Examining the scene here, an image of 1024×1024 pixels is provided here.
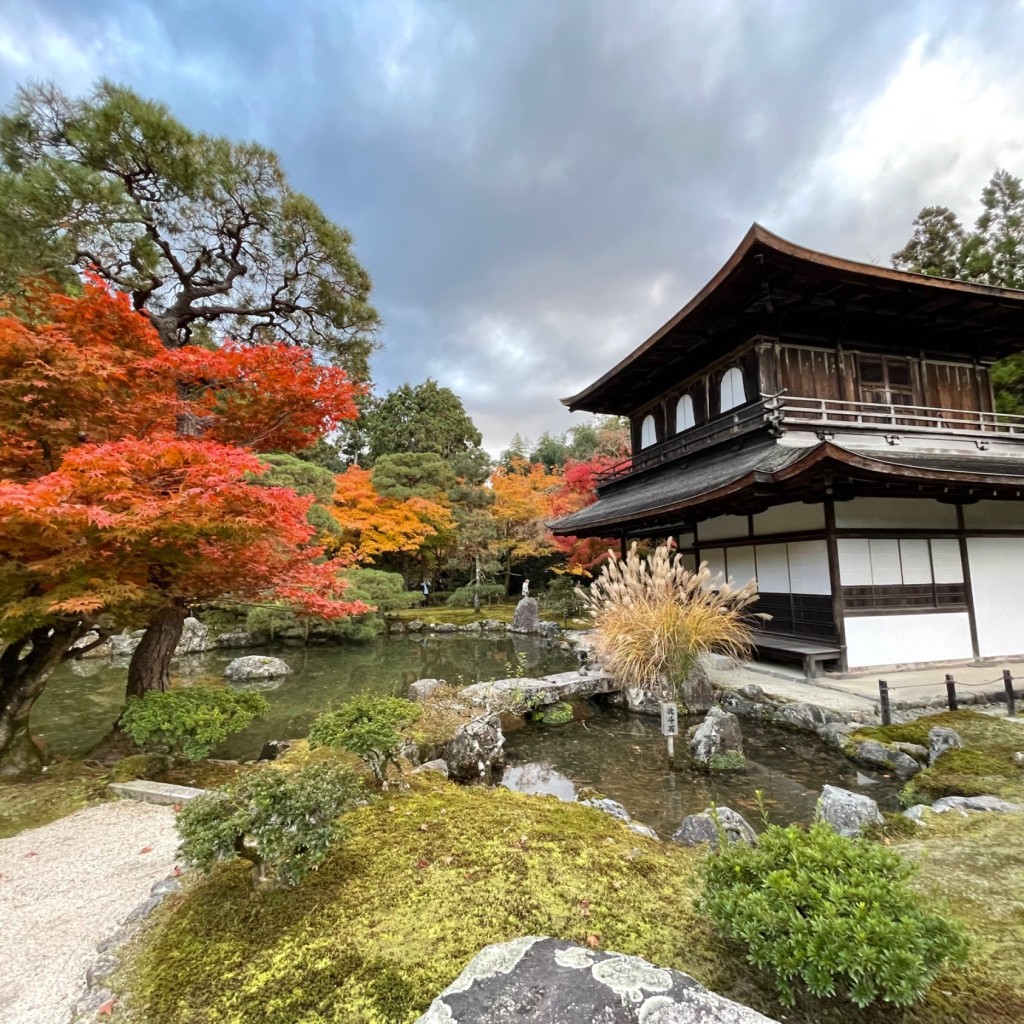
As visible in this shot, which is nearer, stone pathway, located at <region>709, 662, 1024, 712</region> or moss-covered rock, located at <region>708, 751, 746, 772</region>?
moss-covered rock, located at <region>708, 751, 746, 772</region>

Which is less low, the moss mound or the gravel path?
the moss mound

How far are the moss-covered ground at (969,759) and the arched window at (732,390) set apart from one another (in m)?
5.95

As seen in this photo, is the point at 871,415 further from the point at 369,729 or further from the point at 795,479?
the point at 369,729

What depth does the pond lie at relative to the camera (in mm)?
4125

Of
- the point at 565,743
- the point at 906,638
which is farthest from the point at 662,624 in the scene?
the point at 906,638

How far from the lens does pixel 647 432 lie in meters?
12.7

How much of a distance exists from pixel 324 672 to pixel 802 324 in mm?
10493

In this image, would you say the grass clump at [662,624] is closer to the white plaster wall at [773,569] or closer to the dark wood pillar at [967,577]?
the white plaster wall at [773,569]

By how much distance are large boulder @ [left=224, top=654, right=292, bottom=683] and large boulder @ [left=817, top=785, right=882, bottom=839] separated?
8920 millimetres

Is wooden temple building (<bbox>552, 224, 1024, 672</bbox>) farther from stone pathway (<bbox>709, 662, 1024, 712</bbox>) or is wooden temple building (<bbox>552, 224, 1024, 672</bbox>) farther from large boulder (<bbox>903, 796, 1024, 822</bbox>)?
large boulder (<bbox>903, 796, 1024, 822</bbox>)

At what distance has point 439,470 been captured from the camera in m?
17.9

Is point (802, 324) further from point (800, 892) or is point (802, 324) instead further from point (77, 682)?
point (77, 682)

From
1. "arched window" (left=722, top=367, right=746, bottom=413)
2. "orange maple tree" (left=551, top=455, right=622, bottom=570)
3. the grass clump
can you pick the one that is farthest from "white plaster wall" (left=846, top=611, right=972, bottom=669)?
"orange maple tree" (left=551, top=455, right=622, bottom=570)

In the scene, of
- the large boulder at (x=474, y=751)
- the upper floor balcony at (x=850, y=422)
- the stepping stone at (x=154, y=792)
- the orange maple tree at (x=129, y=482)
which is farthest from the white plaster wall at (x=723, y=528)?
the stepping stone at (x=154, y=792)
